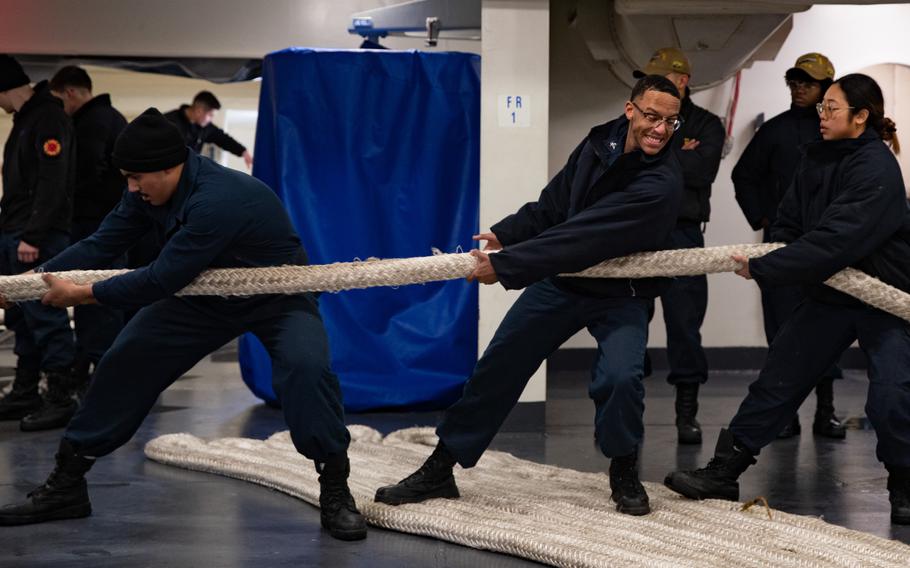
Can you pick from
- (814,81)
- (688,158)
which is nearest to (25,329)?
(688,158)

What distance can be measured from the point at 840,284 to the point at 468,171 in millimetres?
2502

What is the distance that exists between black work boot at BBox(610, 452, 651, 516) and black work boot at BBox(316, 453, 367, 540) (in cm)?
83

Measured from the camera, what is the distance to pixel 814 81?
215 inches

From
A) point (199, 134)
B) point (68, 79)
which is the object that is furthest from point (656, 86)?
point (199, 134)

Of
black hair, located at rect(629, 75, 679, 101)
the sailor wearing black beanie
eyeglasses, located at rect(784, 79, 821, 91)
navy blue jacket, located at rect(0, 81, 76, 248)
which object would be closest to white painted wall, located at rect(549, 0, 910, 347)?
eyeglasses, located at rect(784, 79, 821, 91)

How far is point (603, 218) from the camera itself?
3961mm

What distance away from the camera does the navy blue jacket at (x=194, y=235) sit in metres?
3.86

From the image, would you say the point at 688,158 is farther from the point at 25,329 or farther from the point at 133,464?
the point at 25,329

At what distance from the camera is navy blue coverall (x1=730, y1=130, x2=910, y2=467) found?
399cm

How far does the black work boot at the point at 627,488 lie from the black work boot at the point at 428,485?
536 millimetres

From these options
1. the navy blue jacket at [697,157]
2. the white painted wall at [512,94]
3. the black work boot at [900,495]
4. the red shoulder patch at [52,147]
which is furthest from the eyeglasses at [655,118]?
the red shoulder patch at [52,147]

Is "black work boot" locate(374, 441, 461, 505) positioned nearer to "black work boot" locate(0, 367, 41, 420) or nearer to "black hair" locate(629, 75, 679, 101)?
"black hair" locate(629, 75, 679, 101)

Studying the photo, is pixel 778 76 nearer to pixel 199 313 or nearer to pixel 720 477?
pixel 720 477

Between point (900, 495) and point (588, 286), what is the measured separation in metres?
1.23
